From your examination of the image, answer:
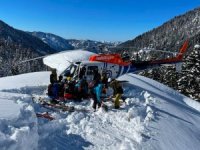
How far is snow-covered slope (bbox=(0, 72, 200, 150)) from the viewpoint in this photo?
9.61 m

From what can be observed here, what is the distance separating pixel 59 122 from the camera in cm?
1239

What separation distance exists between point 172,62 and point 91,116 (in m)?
14.8

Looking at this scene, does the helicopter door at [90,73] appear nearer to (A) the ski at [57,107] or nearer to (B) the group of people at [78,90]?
(B) the group of people at [78,90]

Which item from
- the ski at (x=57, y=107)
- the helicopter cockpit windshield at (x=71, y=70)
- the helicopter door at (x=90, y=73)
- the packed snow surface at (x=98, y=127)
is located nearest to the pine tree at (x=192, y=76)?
the packed snow surface at (x=98, y=127)

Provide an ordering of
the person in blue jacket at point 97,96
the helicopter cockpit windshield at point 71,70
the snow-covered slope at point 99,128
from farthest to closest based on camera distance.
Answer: the helicopter cockpit windshield at point 71,70 < the person in blue jacket at point 97,96 < the snow-covered slope at point 99,128

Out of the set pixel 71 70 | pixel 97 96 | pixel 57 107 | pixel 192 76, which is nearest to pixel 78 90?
pixel 97 96

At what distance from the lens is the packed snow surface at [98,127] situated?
9.62 m

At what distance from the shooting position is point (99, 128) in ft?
41.8

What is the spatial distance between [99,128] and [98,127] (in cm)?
11

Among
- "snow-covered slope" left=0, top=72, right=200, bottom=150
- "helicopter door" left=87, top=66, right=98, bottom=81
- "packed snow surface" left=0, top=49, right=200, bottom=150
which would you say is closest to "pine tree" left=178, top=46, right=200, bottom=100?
"packed snow surface" left=0, top=49, right=200, bottom=150

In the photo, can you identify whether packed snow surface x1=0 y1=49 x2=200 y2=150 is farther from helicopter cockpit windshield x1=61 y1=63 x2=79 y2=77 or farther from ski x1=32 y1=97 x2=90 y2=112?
helicopter cockpit windshield x1=61 y1=63 x2=79 y2=77

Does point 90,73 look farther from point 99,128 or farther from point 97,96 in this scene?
point 99,128

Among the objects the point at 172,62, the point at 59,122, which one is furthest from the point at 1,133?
the point at 172,62

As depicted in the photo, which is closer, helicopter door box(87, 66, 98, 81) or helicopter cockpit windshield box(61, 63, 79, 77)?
helicopter cockpit windshield box(61, 63, 79, 77)
